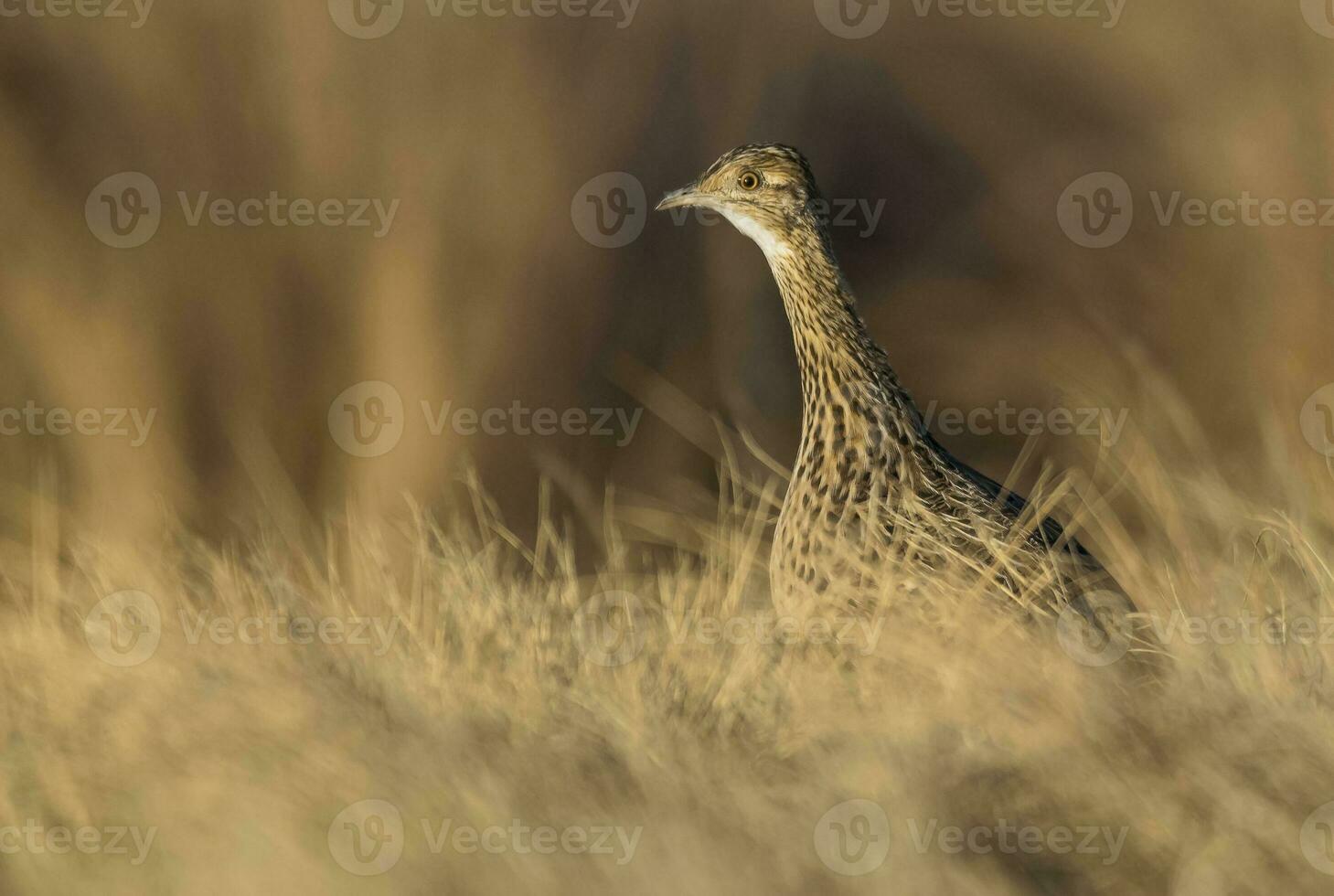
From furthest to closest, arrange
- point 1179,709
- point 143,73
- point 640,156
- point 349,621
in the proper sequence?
point 640,156
point 143,73
point 349,621
point 1179,709

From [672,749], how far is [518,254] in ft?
16.8

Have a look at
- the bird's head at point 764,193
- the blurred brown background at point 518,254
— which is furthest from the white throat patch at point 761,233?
the blurred brown background at point 518,254

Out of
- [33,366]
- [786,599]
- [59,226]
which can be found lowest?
[33,366]

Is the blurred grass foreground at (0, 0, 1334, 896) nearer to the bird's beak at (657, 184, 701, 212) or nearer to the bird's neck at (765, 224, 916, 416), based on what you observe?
the bird's neck at (765, 224, 916, 416)

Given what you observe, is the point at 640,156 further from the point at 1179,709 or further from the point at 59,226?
the point at 1179,709

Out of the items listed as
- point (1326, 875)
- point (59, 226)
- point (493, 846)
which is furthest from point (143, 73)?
point (1326, 875)

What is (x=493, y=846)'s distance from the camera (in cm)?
282

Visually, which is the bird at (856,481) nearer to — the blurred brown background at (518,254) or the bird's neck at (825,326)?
the bird's neck at (825,326)

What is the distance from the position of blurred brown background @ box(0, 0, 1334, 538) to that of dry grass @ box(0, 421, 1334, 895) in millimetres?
3098

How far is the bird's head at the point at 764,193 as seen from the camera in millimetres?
4656

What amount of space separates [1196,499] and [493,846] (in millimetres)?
2559

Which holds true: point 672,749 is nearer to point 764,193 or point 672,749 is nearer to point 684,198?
point 764,193

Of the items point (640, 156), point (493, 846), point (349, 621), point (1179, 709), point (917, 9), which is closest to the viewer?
point (493, 846)

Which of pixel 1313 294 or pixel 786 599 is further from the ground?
pixel 1313 294
